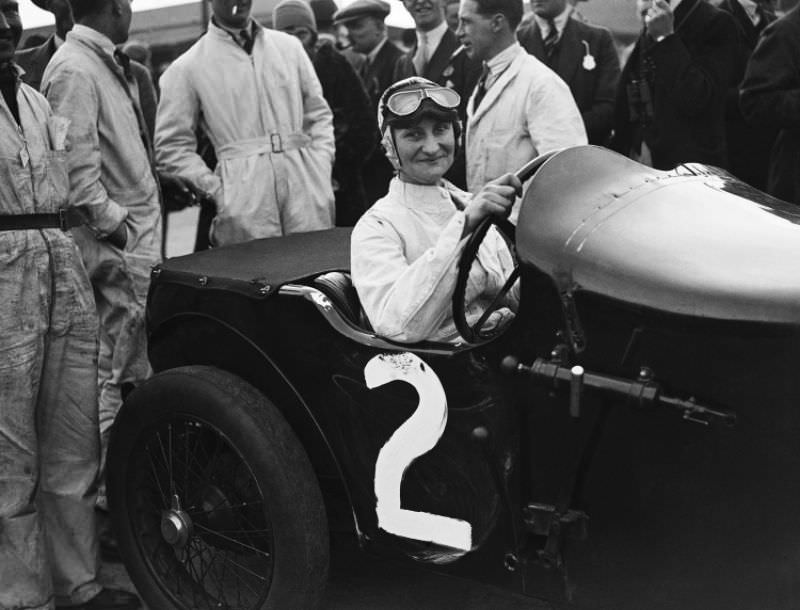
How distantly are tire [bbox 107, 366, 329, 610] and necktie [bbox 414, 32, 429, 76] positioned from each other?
3435 millimetres

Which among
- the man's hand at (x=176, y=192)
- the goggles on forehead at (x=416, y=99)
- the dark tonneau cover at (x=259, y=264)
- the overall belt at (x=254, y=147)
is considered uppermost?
the goggles on forehead at (x=416, y=99)

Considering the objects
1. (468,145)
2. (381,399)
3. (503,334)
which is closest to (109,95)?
(468,145)

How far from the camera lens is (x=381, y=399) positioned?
3.10 meters

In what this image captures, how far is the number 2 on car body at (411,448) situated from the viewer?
117 inches

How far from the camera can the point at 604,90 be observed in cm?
584

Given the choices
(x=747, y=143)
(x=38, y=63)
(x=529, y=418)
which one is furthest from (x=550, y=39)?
(x=529, y=418)

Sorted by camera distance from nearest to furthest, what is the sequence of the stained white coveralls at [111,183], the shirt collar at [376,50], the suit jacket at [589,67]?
the stained white coveralls at [111,183]
the suit jacket at [589,67]
the shirt collar at [376,50]

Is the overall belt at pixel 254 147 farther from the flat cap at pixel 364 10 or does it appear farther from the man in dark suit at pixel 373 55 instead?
the flat cap at pixel 364 10

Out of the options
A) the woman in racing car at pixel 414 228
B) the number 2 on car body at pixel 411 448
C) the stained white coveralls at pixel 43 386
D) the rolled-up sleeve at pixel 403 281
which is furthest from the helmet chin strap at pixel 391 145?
the stained white coveralls at pixel 43 386

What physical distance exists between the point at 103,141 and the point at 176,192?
2.89ft

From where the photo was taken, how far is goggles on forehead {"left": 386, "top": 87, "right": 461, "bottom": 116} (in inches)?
133

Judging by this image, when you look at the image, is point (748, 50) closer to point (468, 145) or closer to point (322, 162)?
point (468, 145)

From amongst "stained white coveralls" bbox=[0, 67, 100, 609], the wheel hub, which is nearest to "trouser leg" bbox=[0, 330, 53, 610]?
"stained white coveralls" bbox=[0, 67, 100, 609]

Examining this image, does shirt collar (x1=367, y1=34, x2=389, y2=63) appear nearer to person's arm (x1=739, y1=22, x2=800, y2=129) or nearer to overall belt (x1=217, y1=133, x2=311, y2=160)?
overall belt (x1=217, y1=133, x2=311, y2=160)
